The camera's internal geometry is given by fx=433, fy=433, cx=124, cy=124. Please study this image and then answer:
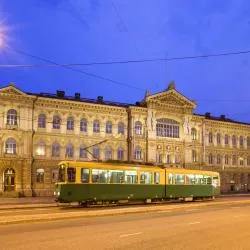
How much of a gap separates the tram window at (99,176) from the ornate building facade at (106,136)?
13718mm

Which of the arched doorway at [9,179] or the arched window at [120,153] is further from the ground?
the arched window at [120,153]

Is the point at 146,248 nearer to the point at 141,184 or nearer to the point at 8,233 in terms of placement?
the point at 8,233

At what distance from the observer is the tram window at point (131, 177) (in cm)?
3469

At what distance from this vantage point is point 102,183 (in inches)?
1287

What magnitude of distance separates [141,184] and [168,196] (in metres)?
4.00

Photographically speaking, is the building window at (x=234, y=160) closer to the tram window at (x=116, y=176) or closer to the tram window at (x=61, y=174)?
the tram window at (x=116, y=176)

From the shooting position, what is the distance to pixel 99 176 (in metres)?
32.6

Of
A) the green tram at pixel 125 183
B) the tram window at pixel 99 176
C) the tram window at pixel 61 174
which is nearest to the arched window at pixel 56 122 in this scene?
the green tram at pixel 125 183

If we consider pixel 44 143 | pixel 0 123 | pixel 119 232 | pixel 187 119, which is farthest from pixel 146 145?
pixel 119 232

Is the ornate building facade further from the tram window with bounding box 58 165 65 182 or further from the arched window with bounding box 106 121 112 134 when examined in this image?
the tram window with bounding box 58 165 65 182

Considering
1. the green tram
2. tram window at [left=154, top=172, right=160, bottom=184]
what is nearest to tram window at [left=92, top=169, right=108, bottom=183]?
the green tram

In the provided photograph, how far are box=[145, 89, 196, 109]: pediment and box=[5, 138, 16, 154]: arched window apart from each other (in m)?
20.2

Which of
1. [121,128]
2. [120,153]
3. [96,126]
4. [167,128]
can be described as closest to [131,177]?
[96,126]

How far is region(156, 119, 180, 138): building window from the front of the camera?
207 feet
